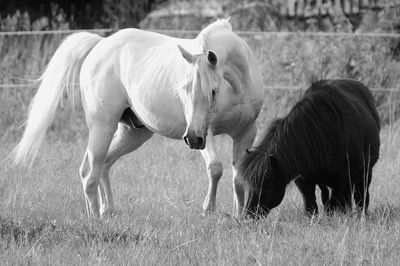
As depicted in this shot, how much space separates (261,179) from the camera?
6070 mm

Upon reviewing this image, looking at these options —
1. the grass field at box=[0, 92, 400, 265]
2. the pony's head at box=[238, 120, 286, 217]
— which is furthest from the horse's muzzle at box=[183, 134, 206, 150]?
the grass field at box=[0, 92, 400, 265]

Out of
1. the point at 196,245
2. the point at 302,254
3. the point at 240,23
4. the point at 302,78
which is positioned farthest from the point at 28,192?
the point at 240,23

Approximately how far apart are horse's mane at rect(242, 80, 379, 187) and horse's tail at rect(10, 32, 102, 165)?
211cm

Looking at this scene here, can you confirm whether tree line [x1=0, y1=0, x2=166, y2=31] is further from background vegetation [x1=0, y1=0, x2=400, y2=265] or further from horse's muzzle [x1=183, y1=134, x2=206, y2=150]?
horse's muzzle [x1=183, y1=134, x2=206, y2=150]

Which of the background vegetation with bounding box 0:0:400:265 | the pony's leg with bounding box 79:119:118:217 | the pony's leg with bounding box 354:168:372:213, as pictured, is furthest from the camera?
the pony's leg with bounding box 79:119:118:217

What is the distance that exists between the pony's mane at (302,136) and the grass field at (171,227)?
1.25 feet

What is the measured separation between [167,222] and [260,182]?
0.71 meters

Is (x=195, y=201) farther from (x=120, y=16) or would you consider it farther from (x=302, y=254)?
(x=120, y=16)

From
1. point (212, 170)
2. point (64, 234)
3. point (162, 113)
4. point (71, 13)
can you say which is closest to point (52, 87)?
point (162, 113)

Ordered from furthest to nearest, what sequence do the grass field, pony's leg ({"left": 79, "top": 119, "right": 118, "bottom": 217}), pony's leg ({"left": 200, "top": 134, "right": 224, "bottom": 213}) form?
pony's leg ({"left": 79, "top": 119, "right": 118, "bottom": 217}), pony's leg ({"left": 200, "top": 134, "right": 224, "bottom": 213}), the grass field

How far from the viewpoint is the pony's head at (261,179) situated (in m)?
6.07

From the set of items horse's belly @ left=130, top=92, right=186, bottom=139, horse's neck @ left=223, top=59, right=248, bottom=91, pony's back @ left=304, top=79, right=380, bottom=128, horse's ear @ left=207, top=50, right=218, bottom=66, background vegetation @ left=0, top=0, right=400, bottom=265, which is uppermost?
horse's ear @ left=207, top=50, right=218, bottom=66

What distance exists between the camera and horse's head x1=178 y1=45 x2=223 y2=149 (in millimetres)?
5973

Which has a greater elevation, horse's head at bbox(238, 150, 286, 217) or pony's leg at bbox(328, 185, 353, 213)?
horse's head at bbox(238, 150, 286, 217)
